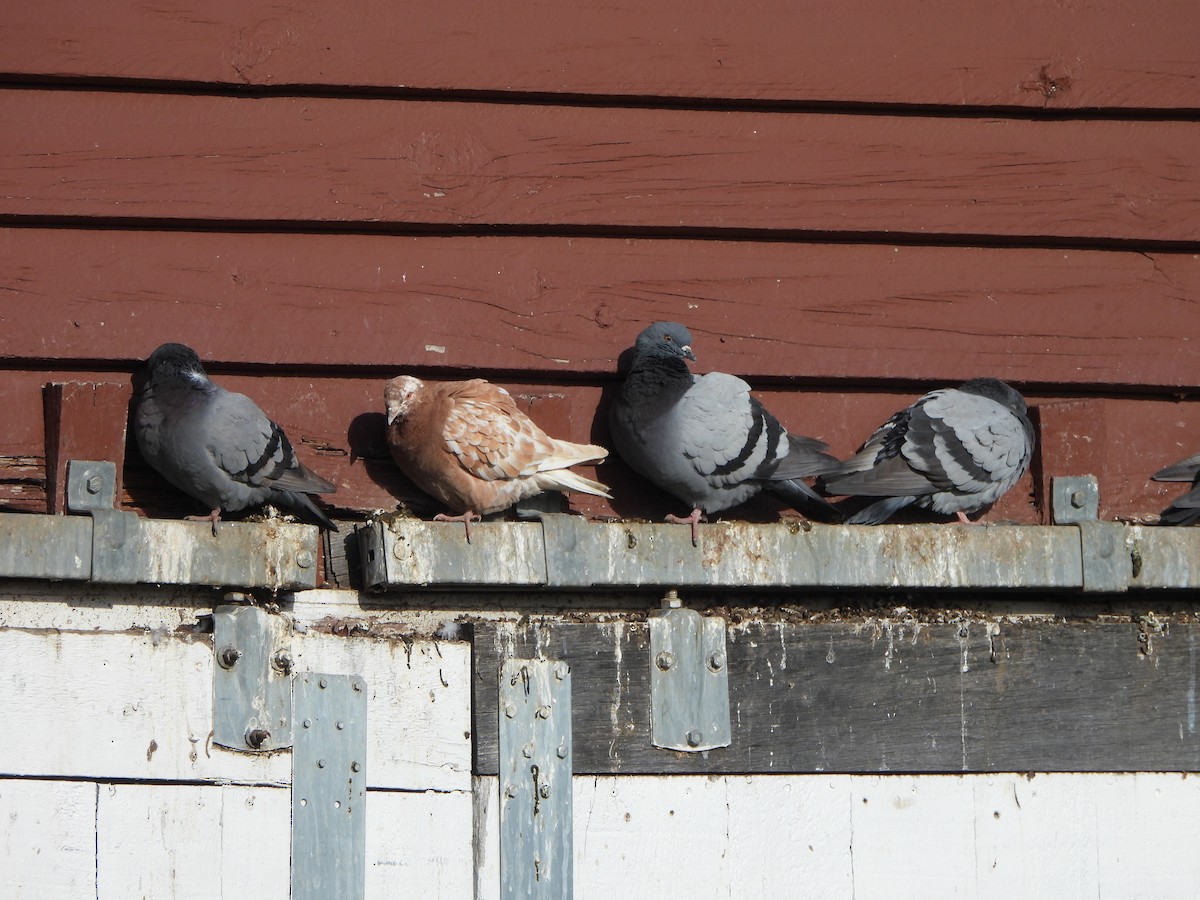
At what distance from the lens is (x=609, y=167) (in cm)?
353

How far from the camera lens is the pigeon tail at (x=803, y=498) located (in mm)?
3654

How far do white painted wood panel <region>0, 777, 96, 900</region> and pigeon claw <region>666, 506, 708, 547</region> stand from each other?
141 centimetres

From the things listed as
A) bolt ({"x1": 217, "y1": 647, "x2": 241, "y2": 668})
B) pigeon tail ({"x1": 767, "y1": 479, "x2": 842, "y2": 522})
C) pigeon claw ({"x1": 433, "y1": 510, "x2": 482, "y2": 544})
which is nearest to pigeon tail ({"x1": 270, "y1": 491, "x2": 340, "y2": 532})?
pigeon claw ({"x1": 433, "y1": 510, "x2": 482, "y2": 544})

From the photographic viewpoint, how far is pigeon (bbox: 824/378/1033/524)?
11.6 feet

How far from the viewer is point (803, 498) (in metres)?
3.69

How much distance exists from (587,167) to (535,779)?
4.95ft

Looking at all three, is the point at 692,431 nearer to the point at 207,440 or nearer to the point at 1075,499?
the point at 1075,499

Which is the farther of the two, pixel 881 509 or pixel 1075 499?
pixel 881 509

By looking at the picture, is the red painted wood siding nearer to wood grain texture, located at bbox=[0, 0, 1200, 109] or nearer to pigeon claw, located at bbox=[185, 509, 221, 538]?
wood grain texture, located at bbox=[0, 0, 1200, 109]

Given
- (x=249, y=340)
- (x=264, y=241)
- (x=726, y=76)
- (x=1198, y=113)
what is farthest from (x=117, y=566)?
(x=1198, y=113)

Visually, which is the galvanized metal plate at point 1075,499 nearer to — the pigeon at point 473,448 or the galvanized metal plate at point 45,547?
the pigeon at point 473,448

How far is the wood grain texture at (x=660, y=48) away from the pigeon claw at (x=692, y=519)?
1.07m

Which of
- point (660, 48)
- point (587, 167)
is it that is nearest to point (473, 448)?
point (587, 167)

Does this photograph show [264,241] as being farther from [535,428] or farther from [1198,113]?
[1198,113]
